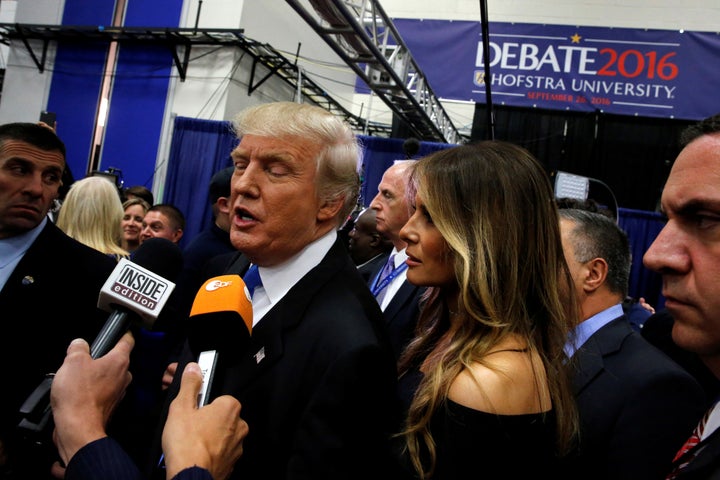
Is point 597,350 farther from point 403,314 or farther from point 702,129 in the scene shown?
point 702,129

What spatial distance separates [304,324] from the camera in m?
1.17

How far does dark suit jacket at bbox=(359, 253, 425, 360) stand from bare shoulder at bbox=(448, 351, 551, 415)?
2.81ft

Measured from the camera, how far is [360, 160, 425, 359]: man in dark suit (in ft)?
6.50

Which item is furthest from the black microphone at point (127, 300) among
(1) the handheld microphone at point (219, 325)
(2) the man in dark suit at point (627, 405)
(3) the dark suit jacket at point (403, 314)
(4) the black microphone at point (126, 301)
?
(2) the man in dark suit at point (627, 405)

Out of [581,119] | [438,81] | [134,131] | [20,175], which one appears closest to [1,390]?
[20,175]

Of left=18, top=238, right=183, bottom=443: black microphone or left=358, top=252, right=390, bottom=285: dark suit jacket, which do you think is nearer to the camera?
left=18, top=238, right=183, bottom=443: black microphone

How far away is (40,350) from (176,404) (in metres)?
0.95

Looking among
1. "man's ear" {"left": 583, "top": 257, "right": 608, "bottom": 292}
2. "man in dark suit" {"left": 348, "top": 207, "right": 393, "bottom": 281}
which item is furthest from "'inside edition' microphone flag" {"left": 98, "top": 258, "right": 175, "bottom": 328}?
"man in dark suit" {"left": 348, "top": 207, "right": 393, "bottom": 281}

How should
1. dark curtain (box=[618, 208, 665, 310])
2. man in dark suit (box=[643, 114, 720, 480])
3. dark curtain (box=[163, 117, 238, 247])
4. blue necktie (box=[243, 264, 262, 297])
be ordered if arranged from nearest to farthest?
1. man in dark suit (box=[643, 114, 720, 480])
2. blue necktie (box=[243, 264, 262, 297])
3. dark curtain (box=[618, 208, 665, 310])
4. dark curtain (box=[163, 117, 238, 247])

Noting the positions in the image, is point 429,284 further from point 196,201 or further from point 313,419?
point 196,201

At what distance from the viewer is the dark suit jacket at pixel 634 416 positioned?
1.33m

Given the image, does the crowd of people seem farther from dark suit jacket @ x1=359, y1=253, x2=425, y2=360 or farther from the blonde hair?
the blonde hair

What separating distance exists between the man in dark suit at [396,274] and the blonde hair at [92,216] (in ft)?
4.47

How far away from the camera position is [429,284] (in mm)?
1250
